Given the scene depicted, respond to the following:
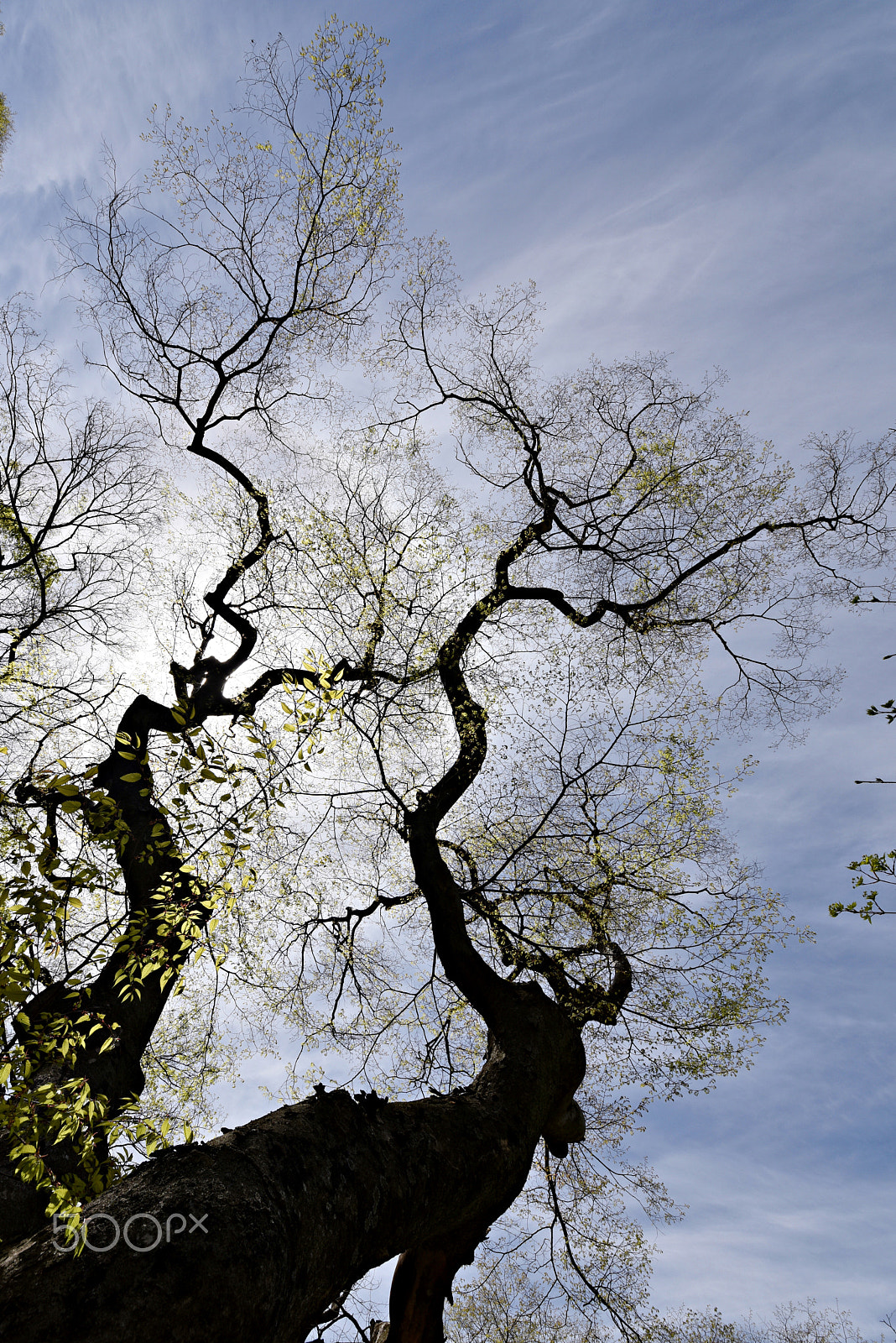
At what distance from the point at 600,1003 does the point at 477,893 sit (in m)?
1.76

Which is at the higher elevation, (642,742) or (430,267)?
(430,267)

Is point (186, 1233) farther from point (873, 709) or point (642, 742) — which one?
point (642, 742)

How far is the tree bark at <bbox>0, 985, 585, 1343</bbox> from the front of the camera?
2260mm

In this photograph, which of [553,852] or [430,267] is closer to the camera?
[553,852]

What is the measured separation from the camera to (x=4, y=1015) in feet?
9.08

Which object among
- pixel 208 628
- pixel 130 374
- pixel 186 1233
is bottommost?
pixel 186 1233

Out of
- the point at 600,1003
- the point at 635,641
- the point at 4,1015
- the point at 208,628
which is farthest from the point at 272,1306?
the point at 635,641

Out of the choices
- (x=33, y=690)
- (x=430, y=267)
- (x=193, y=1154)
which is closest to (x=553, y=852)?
(x=193, y=1154)

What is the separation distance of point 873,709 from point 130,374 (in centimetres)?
962

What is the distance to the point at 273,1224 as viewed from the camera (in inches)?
110

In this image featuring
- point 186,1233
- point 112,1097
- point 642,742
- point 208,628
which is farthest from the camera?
point 208,628

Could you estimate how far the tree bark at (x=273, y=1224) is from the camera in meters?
2.26

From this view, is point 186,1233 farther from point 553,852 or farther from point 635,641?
point 635,641

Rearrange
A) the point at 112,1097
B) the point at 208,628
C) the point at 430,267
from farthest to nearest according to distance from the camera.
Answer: the point at 430,267 → the point at 208,628 → the point at 112,1097
